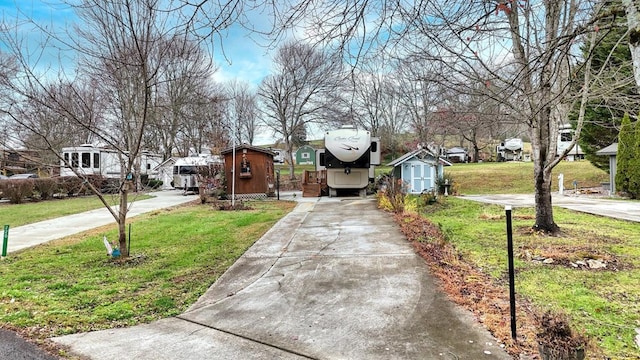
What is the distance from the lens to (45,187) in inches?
751

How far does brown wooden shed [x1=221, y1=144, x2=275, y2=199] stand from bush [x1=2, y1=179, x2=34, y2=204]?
9.54m

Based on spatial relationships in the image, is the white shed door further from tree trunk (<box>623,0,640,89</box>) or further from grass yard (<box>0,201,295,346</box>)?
tree trunk (<box>623,0,640,89</box>)

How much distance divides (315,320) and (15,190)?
19865 mm

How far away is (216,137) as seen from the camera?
22.6 m

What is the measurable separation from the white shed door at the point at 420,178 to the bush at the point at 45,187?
735 inches

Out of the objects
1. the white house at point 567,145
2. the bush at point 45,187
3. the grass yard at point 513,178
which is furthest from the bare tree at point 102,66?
the white house at point 567,145

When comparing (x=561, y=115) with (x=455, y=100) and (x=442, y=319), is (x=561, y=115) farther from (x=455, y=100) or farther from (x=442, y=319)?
(x=442, y=319)

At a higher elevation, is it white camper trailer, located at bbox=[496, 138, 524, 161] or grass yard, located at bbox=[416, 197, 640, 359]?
white camper trailer, located at bbox=[496, 138, 524, 161]

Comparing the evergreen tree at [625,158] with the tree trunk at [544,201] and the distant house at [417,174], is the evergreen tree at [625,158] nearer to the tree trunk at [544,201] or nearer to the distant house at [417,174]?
the distant house at [417,174]

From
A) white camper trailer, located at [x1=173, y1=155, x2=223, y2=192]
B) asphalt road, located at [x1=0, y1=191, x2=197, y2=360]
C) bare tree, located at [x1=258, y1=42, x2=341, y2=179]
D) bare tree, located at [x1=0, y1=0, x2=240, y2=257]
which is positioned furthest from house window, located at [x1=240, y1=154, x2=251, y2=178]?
bare tree, located at [x1=0, y1=0, x2=240, y2=257]

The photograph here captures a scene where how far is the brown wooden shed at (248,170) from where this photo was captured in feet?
59.4

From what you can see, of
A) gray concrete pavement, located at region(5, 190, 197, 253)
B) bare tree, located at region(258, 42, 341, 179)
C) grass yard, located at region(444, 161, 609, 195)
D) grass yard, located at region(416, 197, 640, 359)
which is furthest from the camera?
bare tree, located at region(258, 42, 341, 179)

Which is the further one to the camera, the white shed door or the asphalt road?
the white shed door

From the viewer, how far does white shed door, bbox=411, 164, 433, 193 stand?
1864cm
